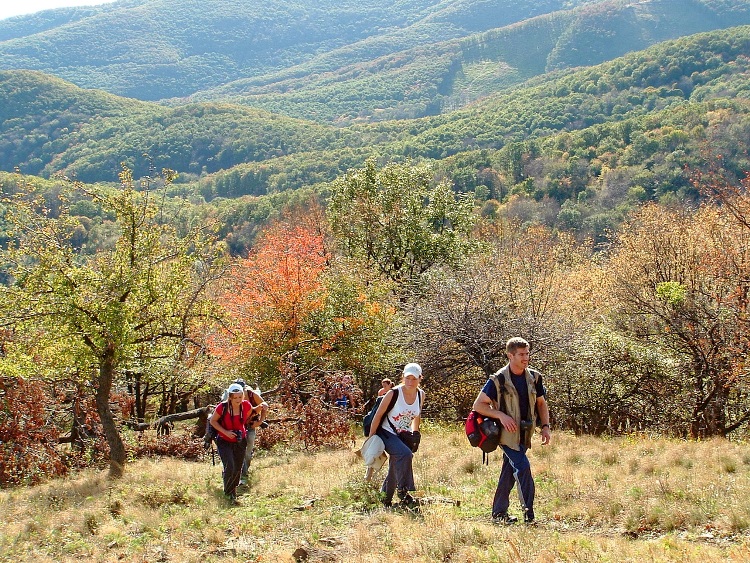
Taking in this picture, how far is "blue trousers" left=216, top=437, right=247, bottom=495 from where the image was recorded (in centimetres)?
805

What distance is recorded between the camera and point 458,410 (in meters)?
16.2

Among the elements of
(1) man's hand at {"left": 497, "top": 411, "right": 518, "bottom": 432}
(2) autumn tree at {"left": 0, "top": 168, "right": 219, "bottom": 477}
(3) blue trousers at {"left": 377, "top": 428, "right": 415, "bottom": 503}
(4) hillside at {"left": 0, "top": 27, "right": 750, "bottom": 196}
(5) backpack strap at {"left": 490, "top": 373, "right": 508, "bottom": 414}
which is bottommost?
(3) blue trousers at {"left": 377, "top": 428, "right": 415, "bottom": 503}

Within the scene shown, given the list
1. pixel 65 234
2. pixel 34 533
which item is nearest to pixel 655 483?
pixel 34 533

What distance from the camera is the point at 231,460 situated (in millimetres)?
8070

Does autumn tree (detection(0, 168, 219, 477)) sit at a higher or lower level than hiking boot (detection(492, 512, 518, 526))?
higher

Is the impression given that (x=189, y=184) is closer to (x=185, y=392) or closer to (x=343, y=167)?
(x=343, y=167)

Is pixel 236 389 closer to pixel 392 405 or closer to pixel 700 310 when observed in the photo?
pixel 392 405

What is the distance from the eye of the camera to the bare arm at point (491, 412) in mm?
5953

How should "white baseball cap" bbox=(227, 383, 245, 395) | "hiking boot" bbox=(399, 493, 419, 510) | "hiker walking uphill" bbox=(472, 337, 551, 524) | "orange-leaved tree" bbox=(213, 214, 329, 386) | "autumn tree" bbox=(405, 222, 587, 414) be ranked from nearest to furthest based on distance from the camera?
"hiker walking uphill" bbox=(472, 337, 551, 524) < "hiking boot" bbox=(399, 493, 419, 510) < "white baseball cap" bbox=(227, 383, 245, 395) < "autumn tree" bbox=(405, 222, 587, 414) < "orange-leaved tree" bbox=(213, 214, 329, 386)

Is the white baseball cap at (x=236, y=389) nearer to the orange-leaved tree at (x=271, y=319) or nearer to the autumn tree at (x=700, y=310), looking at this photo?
the orange-leaved tree at (x=271, y=319)

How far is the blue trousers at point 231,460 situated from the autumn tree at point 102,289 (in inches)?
100

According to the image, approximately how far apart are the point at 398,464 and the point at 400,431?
0.32m

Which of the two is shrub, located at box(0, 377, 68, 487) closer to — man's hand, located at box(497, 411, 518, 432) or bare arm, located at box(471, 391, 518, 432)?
bare arm, located at box(471, 391, 518, 432)

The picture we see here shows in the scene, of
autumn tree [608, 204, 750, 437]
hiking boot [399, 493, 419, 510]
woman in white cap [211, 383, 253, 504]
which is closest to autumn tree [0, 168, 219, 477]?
woman in white cap [211, 383, 253, 504]
